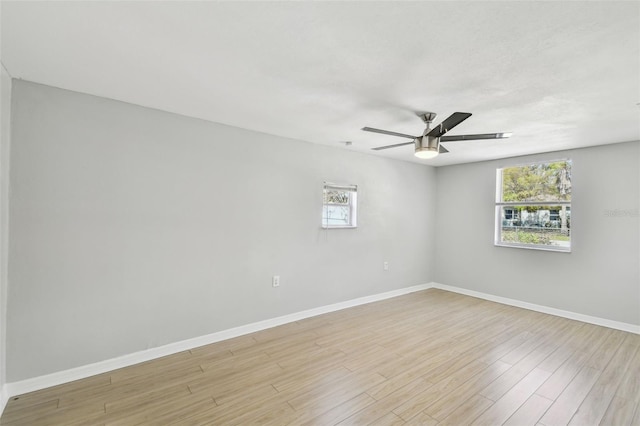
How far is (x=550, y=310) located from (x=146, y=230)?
5298mm

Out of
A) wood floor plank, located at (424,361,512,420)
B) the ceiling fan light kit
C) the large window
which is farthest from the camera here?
the large window

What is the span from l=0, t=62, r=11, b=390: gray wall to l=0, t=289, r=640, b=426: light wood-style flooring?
1.50 feet

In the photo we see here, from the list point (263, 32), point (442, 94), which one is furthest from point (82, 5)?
point (442, 94)

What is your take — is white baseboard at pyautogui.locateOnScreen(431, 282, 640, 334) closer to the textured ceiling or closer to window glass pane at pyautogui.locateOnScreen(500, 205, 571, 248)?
window glass pane at pyautogui.locateOnScreen(500, 205, 571, 248)

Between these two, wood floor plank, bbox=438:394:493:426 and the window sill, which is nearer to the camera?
wood floor plank, bbox=438:394:493:426

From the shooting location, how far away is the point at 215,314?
3139 mm

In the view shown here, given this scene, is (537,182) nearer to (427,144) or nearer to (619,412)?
(427,144)

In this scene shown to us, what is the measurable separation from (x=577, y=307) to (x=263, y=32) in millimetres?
5036

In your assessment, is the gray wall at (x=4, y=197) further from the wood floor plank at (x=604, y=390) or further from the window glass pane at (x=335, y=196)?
the wood floor plank at (x=604, y=390)

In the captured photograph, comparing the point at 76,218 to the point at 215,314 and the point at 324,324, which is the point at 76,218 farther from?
the point at 324,324

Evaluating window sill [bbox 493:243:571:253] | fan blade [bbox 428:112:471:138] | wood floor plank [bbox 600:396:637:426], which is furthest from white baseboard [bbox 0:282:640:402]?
fan blade [bbox 428:112:471:138]

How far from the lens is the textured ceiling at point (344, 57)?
1.41 meters

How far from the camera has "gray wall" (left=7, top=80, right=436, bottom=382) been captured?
7.40ft

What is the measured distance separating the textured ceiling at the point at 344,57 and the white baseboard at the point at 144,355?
2.29m
